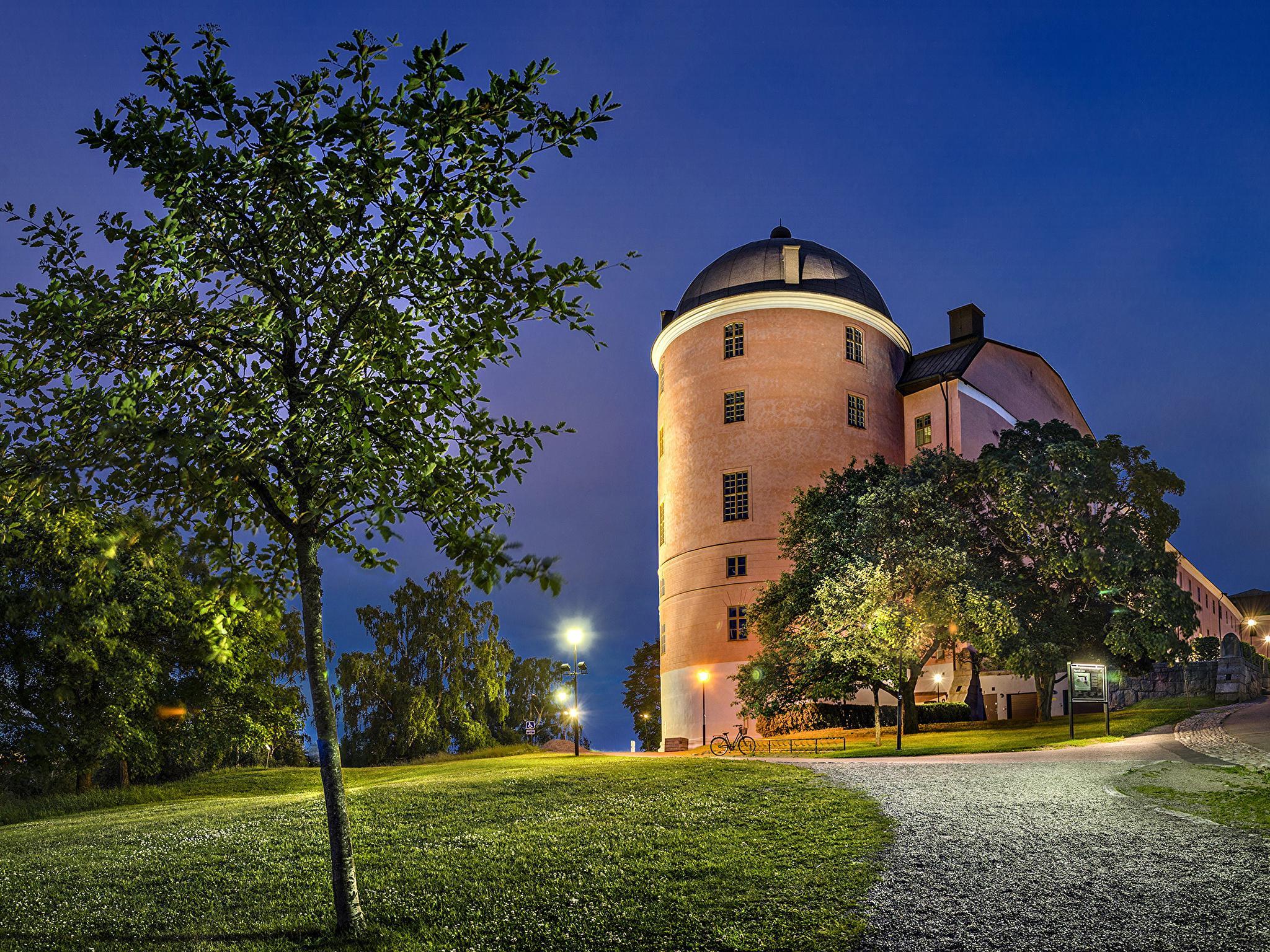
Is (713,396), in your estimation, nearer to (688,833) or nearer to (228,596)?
(688,833)

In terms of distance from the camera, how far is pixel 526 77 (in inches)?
328

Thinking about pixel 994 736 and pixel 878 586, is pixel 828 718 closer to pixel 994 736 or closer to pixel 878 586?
pixel 994 736

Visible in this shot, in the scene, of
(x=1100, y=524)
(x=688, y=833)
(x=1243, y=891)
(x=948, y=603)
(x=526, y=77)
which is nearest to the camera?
(x=526, y=77)

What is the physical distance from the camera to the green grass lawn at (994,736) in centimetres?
2709

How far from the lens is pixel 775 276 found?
48844 millimetres

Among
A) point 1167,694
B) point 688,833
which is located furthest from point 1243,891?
point 1167,694

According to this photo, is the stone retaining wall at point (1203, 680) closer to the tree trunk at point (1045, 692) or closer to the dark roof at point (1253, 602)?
the tree trunk at point (1045, 692)

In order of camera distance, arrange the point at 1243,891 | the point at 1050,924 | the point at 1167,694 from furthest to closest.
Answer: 1. the point at 1167,694
2. the point at 1243,891
3. the point at 1050,924

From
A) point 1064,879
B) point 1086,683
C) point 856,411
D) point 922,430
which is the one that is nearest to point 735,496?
point 856,411

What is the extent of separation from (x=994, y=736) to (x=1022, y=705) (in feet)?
34.1

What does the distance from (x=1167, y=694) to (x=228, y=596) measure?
1538 inches

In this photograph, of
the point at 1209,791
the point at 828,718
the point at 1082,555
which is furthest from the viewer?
the point at 828,718

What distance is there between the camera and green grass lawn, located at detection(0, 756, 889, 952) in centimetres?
916

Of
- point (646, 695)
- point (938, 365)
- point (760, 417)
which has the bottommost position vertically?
point (646, 695)
